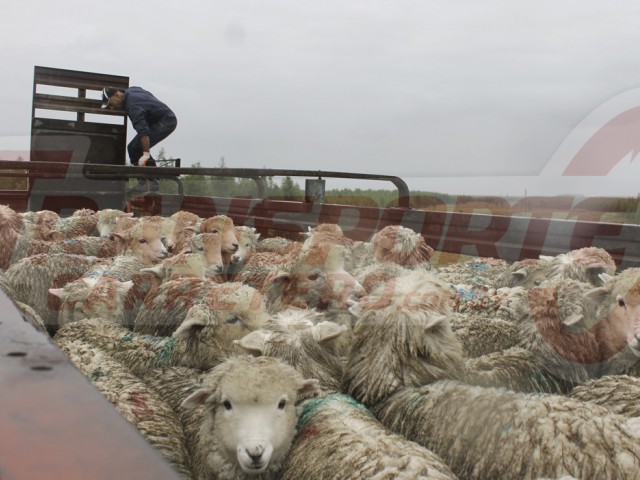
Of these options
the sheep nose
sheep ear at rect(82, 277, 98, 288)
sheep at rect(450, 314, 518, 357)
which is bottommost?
the sheep nose

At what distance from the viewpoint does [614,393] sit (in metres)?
1.70

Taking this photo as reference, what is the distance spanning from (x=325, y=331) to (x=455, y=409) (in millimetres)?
551

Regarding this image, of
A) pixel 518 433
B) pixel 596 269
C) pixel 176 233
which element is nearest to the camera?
pixel 518 433

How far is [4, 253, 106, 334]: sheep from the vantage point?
321cm

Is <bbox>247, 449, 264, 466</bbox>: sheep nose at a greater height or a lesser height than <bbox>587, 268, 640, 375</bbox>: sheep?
lesser

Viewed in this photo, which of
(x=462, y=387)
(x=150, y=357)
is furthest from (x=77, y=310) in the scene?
(x=462, y=387)

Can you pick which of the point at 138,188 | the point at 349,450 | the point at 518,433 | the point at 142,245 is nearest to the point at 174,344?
the point at 349,450

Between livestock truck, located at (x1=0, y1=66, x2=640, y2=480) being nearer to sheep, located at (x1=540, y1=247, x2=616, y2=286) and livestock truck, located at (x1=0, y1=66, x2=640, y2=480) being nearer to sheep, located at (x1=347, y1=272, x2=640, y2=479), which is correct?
sheep, located at (x1=540, y1=247, x2=616, y2=286)

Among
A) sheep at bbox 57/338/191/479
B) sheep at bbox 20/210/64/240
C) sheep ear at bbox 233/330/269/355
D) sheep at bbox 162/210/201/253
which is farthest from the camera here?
sheep at bbox 20/210/64/240

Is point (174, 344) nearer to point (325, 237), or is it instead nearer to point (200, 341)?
point (200, 341)

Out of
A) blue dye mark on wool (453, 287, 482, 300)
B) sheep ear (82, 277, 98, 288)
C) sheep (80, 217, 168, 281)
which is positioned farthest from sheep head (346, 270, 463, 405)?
sheep (80, 217, 168, 281)

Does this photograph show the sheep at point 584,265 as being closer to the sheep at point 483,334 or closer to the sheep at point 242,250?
the sheep at point 483,334

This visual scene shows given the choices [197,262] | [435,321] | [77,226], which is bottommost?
[77,226]

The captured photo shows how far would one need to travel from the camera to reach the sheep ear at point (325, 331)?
6.72 feet
